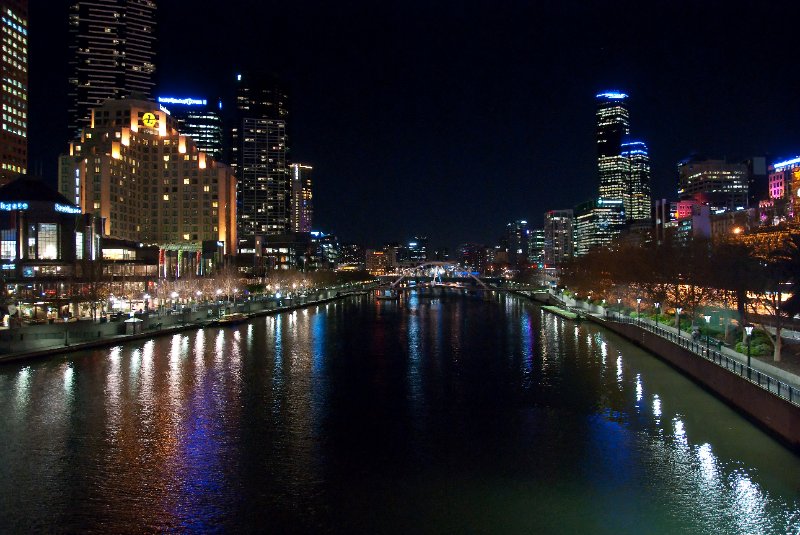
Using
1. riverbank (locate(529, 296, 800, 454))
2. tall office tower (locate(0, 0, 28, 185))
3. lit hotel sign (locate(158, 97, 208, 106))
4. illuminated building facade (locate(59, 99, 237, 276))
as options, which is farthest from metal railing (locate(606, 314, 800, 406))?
lit hotel sign (locate(158, 97, 208, 106))

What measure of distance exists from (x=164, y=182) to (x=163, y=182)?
14 centimetres

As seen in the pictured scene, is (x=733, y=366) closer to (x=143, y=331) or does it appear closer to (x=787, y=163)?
(x=143, y=331)

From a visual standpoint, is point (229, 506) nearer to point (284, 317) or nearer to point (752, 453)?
point (752, 453)

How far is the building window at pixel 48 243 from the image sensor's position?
5825 cm

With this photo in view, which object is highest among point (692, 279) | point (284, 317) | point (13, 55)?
point (13, 55)

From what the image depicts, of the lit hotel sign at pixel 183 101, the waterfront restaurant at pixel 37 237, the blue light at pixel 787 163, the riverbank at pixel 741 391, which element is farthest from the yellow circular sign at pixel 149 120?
the blue light at pixel 787 163

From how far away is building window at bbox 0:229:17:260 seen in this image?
186ft

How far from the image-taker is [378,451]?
53.6ft

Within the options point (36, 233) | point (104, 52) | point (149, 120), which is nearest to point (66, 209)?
point (36, 233)

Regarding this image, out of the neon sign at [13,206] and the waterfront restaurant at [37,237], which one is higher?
the neon sign at [13,206]

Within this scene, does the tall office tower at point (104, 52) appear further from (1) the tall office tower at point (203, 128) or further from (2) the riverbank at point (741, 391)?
(2) the riverbank at point (741, 391)

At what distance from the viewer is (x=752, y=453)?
51.9 feet

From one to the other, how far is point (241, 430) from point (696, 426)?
1239cm

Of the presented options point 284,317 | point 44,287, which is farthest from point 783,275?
point 44,287
